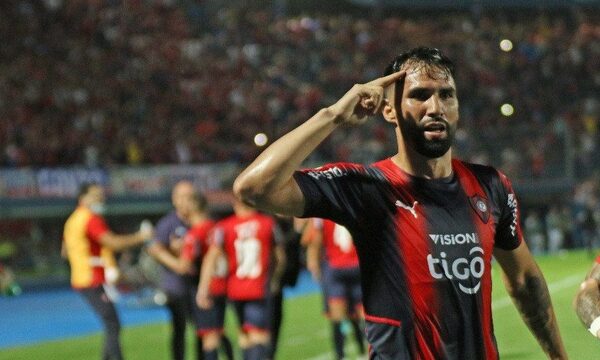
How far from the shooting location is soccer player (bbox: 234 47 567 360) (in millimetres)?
4238

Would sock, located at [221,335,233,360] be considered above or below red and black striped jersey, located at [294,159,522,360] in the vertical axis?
below

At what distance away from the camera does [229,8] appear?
4156cm

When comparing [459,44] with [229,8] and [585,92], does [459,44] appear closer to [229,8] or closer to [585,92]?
[585,92]

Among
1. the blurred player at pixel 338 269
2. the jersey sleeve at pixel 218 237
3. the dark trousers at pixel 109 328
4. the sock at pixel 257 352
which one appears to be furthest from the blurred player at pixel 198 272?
the blurred player at pixel 338 269

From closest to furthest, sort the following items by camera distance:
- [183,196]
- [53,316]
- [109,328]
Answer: [183,196] → [109,328] → [53,316]

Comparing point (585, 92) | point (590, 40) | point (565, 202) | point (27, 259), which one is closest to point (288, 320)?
point (27, 259)

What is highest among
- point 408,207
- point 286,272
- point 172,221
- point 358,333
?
point 408,207

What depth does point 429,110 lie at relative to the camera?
421cm

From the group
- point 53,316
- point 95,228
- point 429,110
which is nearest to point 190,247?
point 95,228

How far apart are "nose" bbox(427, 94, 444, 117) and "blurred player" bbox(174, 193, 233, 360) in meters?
7.36

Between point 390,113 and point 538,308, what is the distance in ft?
3.62

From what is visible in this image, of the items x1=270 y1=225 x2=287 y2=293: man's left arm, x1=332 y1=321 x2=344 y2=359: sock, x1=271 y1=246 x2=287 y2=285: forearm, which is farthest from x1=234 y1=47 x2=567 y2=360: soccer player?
x1=332 y1=321 x2=344 y2=359: sock

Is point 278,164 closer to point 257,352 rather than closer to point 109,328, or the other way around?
point 257,352

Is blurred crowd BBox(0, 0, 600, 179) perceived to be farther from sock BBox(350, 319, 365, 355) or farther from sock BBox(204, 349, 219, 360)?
sock BBox(204, 349, 219, 360)
